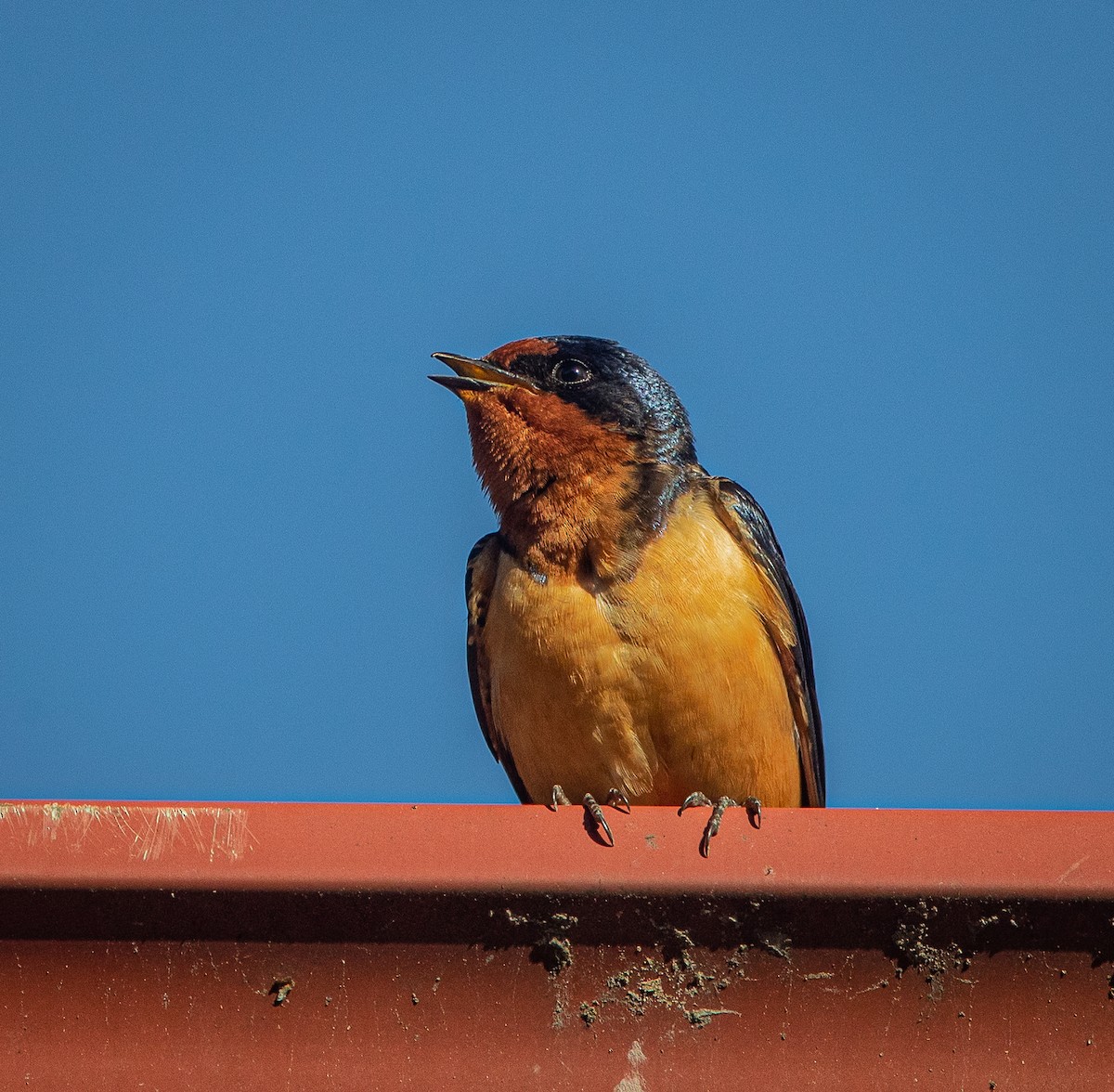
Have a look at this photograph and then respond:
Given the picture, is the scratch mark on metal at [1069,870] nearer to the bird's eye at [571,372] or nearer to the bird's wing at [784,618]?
the bird's wing at [784,618]

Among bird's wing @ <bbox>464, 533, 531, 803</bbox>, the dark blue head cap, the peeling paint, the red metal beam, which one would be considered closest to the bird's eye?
the dark blue head cap

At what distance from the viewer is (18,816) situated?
2602 millimetres

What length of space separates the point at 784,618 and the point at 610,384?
3.67 feet

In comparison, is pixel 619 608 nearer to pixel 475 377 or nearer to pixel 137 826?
pixel 475 377

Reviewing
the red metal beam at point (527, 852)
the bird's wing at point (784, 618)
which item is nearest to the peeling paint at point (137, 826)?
the red metal beam at point (527, 852)

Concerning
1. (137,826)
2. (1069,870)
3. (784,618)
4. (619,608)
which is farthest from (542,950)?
(784,618)

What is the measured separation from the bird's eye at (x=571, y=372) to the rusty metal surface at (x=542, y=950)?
2.98 metres

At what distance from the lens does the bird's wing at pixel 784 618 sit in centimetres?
495

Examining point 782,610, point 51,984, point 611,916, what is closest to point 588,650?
point 782,610

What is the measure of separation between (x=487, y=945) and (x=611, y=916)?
225 millimetres

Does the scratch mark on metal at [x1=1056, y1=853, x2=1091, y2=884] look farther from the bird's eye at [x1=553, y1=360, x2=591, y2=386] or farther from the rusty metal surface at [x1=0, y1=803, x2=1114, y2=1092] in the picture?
the bird's eye at [x1=553, y1=360, x2=591, y2=386]

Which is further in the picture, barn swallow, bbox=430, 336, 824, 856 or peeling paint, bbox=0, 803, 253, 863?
barn swallow, bbox=430, 336, 824, 856

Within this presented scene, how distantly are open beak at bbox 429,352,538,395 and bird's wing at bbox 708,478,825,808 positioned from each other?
0.83 meters

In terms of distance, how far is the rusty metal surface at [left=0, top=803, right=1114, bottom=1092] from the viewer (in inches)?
98.2
